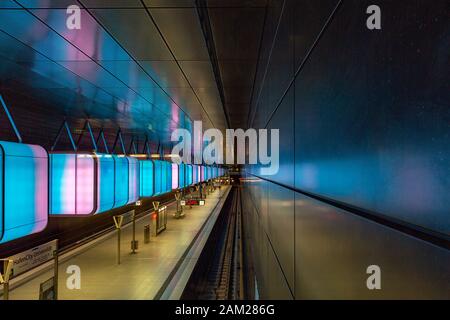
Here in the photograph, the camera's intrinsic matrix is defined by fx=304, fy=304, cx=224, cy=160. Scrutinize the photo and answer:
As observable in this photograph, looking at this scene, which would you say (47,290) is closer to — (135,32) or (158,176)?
(135,32)

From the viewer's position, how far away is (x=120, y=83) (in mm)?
6109

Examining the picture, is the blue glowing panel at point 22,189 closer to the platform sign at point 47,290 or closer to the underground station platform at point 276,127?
the underground station platform at point 276,127

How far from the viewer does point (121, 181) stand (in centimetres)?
698

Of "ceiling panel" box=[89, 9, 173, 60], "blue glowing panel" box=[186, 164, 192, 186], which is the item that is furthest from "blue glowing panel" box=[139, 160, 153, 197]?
"blue glowing panel" box=[186, 164, 192, 186]

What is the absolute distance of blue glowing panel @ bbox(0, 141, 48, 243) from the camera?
3.37m

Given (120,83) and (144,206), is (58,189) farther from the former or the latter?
(144,206)

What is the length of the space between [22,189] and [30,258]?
91 cm

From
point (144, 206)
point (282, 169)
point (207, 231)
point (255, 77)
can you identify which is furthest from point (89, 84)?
point (144, 206)

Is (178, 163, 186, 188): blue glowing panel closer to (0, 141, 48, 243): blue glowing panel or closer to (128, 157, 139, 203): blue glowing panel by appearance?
(128, 157, 139, 203): blue glowing panel

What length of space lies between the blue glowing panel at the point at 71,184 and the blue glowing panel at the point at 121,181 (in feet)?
3.29

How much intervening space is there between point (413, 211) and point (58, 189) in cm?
578

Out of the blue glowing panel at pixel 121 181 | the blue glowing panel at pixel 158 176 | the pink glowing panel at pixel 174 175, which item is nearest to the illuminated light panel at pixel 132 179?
the blue glowing panel at pixel 121 181

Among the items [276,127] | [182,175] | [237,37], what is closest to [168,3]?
[237,37]
